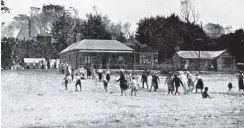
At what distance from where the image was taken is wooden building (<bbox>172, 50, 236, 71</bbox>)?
146 feet

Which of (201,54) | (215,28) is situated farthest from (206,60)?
(215,28)

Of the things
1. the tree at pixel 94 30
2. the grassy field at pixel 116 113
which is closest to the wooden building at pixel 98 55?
the tree at pixel 94 30

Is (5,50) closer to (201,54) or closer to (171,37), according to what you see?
(201,54)

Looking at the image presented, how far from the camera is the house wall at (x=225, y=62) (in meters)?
43.3

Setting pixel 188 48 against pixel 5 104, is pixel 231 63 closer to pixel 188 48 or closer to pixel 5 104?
pixel 188 48

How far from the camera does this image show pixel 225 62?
152 feet

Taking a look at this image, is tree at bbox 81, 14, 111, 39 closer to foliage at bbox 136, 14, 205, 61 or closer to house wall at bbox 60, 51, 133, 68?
foliage at bbox 136, 14, 205, 61

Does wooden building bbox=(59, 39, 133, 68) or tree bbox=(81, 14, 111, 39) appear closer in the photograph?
wooden building bbox=(59, 39, 133, 68)

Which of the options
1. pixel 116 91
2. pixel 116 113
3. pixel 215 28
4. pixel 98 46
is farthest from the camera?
pixel 98 46

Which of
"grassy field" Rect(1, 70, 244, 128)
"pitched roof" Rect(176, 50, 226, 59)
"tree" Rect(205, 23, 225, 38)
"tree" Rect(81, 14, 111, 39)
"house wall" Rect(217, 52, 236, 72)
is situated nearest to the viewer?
"grassy field" Rect(1, 70, 244, 128)

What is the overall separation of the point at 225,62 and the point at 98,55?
16.3 meters

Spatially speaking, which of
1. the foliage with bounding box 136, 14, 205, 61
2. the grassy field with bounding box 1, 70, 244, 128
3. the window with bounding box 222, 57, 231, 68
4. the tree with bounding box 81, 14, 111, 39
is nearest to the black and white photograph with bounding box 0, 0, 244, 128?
the grassy field with bounding box 1, 70, 244, 128

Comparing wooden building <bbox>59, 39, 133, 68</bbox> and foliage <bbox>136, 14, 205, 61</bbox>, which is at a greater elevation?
foliage <bbox>136, 14, 205, 61</bbox>

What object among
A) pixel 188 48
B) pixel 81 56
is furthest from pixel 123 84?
pixel 188 48
